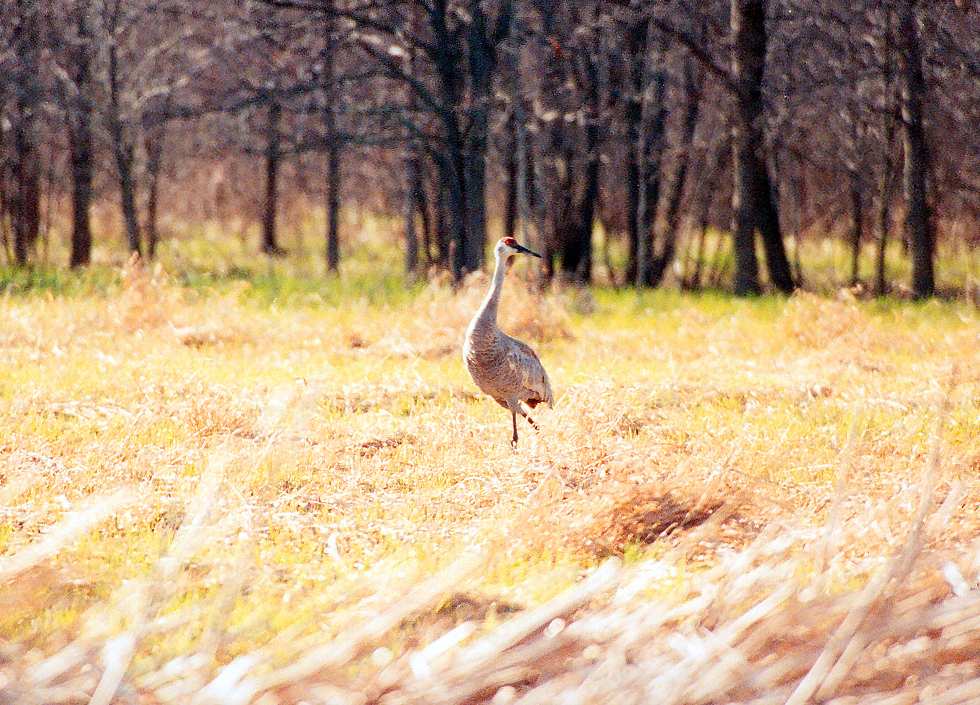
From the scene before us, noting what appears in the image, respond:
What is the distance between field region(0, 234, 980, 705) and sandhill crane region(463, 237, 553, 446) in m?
0.30

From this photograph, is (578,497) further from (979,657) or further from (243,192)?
(243,192)

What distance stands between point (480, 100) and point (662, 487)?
12017 millimetres

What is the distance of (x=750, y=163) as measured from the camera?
61.7ft

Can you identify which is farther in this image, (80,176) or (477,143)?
(80,176)

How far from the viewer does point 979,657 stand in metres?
4.21

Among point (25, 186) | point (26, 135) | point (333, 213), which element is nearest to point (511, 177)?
point (333, 213)

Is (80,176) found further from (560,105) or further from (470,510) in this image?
(470,510)

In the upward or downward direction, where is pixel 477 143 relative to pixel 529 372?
upward

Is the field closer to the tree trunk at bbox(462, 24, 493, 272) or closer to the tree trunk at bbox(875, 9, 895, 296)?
the tree trunk at bbox(462, 24, 493, 272)

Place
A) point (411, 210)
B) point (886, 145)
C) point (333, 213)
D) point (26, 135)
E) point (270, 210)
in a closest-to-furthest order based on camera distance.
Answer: point (886, 145)
point (411, 210)
point (26, 135)
point (333, 213)
point (270, 210)

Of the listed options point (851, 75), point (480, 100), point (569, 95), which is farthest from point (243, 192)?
point (851, 75)

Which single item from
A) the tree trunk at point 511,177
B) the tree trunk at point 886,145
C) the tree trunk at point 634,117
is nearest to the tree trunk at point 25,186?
the tree trunk at point 511,177

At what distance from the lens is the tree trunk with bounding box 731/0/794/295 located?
59.8ft

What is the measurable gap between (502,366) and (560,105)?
13.3m
